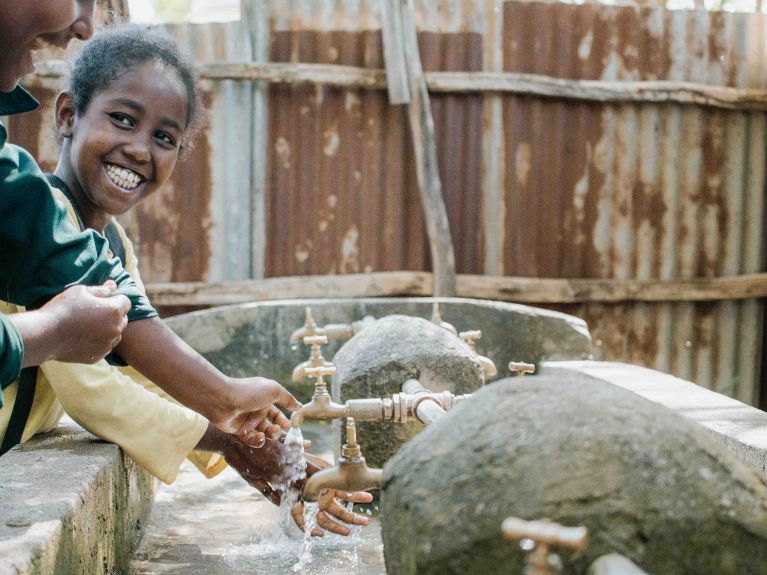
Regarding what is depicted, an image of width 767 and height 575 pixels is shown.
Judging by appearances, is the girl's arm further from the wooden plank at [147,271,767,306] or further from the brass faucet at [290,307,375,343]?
the wooden plank at [147,271,767,306]

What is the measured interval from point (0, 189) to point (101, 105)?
0.71 m

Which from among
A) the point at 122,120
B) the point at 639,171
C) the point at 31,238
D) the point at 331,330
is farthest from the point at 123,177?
the point at 639,171

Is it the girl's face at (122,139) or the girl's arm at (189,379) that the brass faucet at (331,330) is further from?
the girl's arm at (189,379)

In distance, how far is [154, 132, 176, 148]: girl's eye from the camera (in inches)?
90.5

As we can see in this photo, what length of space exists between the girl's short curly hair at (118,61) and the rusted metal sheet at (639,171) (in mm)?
3615

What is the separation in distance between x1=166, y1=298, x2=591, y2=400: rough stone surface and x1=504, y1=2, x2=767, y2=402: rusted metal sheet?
1.74 metres

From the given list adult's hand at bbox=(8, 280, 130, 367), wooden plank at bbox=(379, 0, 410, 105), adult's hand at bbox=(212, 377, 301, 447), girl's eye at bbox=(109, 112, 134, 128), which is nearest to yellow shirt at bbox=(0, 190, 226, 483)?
adult's hand at bbox=(212, 377, 301, 447)

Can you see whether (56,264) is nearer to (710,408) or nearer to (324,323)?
(710,408)

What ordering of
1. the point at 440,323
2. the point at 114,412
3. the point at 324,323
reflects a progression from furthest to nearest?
the point at 324,323 → the point at 440,323 → the point at 114,412

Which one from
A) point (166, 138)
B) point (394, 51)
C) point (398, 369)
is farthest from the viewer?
point (394, 51)

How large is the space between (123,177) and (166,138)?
167 millimetres

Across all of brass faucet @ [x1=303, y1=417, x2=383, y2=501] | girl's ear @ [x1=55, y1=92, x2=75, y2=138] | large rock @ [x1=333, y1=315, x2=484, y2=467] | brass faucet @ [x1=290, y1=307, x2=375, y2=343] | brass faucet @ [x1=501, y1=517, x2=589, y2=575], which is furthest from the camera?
brass faucet @ [x1=290, y1=307, x2=375, y2=343]

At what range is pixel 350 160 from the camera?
5.61 meters

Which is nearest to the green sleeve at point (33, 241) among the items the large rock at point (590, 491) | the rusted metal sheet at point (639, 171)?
the large rock at point (590, 491)
